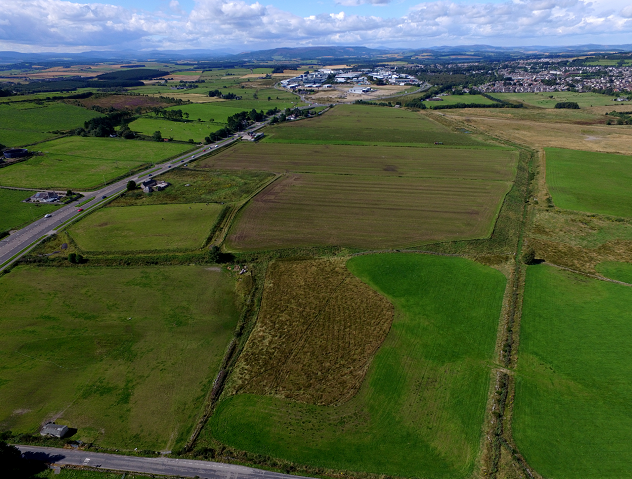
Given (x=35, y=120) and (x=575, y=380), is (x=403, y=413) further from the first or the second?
(x=35, y=120)

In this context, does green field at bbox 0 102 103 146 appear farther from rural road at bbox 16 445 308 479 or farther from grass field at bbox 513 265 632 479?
grass field at bbox 513 265 632 479

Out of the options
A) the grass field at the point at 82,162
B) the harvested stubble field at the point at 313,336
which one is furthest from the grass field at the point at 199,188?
the harvested stubble field at the point at 313,336

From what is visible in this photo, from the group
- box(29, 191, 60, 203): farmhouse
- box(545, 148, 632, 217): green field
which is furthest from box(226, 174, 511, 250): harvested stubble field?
box(29, 191, 60, 203): farmhouse

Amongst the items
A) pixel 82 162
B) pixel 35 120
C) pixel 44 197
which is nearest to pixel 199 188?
pixel 44 197

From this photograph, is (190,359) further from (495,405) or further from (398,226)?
(398,226)

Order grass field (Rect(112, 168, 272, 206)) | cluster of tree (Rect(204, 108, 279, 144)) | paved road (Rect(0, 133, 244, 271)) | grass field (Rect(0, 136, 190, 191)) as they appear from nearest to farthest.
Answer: paved road (Rect(0, 133, 244, 271)) → grass field (Rect(112, 168, 272, 206)) → grass field (Rect(0, 136, 190, 191)) → cluster of tree (Rect(204, 108, 279, 144))

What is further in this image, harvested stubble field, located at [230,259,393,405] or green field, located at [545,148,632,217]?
green field, located at [545,148,632,217]

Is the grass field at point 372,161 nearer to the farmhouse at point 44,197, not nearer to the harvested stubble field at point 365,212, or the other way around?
the harvested stubble field at point 365,212
